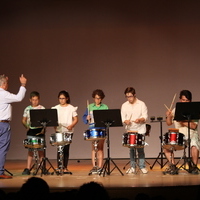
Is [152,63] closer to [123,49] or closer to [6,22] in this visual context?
[123,49]

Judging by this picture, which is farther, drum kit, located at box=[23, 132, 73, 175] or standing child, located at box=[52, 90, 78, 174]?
standing child, located at box=[52, 90, 78, 174]

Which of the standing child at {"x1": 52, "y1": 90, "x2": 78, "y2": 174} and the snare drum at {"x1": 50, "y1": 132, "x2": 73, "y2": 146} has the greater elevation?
the standing child at {"x1": 52, "y1": 90, "x2": 78, "y2": 174}

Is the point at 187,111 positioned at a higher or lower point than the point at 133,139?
higher

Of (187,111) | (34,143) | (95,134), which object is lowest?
(34,143)

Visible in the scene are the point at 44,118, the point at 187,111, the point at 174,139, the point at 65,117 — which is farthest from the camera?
the point at 65,117

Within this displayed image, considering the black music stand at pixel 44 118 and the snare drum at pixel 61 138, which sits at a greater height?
the black music stand at pixel 44 118

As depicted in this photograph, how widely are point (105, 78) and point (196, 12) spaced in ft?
8.40

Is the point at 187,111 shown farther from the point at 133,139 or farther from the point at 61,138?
the point at 61,138

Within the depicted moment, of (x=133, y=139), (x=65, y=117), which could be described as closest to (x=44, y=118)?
(x=65, y=117)

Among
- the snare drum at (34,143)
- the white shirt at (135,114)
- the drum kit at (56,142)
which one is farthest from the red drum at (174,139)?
the snare drum at (34,143)

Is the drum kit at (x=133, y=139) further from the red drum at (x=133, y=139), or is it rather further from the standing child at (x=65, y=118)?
the standing child at (x=65, y=118)

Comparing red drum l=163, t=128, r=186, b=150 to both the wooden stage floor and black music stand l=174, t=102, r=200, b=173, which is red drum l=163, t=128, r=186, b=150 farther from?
the wooden stage floor

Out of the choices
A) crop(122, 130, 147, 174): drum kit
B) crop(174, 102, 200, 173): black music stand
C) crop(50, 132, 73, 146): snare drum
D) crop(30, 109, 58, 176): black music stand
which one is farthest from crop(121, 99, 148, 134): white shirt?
crop(30, 109, 58, 176): black music stand

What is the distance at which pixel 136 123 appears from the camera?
819cm
